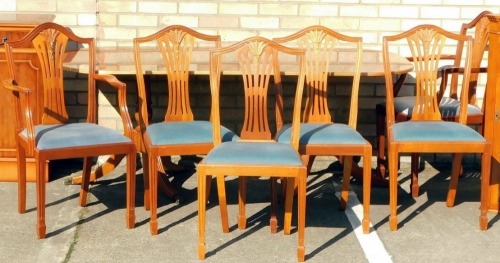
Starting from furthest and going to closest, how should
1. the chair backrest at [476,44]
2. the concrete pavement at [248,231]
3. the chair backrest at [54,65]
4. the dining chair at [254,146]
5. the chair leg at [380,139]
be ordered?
the chair leg at [380,139]
the chair backrest at [476,44]
the chair backrest at [54,65]
the concrete pavement at [248,231]
the dining chair at [254,146]

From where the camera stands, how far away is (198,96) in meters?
6.09

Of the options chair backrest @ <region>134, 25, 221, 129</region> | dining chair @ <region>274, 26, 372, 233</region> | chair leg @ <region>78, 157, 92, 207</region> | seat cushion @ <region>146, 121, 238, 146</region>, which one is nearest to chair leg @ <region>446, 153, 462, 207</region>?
dining chair @ <region>274, 26, 372, 233</region>

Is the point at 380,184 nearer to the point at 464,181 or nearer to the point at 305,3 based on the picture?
the point at 464,181

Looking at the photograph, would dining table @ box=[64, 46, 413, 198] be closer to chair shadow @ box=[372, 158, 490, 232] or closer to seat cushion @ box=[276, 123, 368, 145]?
chair shadow @ box=[372, 158, 490, 232]

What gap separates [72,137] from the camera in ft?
15.0

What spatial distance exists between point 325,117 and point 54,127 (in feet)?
5.27

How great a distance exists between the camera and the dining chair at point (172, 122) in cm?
460

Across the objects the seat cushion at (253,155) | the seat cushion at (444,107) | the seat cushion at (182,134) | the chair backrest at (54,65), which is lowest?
the seat cushion at (253,155)

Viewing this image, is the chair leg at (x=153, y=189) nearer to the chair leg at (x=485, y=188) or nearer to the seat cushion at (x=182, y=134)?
the seat cushion at (x=182, y=134)

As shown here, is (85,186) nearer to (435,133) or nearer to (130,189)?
(130,189)

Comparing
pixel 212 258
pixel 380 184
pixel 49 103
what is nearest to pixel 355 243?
pixel 212 258

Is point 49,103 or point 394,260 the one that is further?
point 49,103

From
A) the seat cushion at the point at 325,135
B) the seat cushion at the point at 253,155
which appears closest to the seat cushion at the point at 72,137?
the seat cushion at the point at 253,155

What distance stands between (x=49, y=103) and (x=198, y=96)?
4.34 feet
